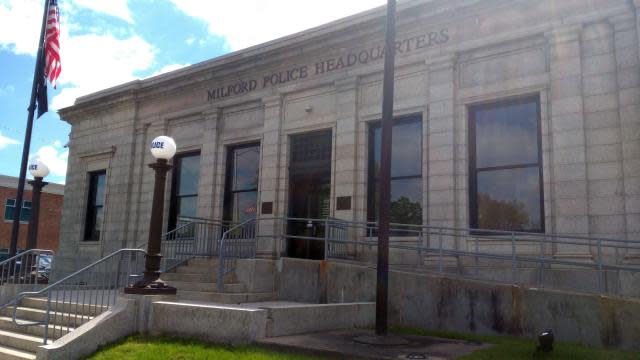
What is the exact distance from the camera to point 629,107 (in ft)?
36.6

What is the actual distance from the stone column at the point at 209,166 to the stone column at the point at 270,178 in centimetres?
179

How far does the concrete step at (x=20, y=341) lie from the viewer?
31.4 feet

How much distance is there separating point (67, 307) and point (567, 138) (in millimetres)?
10128

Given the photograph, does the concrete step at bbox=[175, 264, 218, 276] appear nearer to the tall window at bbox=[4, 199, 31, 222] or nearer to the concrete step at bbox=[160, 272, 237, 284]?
the concrete step at bbox=[160, 272, 237, 284]

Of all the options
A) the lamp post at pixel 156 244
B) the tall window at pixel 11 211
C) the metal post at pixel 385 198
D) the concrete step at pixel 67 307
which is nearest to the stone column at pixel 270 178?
the concrete step at pixel 67 307

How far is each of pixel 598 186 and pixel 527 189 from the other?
1436mm

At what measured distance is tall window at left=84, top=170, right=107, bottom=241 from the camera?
69.3ft

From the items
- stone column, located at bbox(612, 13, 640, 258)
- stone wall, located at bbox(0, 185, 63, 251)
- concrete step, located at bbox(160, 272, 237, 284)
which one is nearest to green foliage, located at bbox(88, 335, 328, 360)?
concrete step, located at bbox(160, 272, 237, 284)

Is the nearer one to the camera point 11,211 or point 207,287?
point 207,287

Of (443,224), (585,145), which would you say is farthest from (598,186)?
(443,224)

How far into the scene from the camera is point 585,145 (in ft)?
38.0

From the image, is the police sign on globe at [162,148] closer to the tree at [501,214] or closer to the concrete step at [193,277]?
the concrete step at [193,277]

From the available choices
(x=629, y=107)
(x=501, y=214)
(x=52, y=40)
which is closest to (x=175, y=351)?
(x=501, y=214)

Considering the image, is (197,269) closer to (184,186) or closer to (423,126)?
(184,186)
